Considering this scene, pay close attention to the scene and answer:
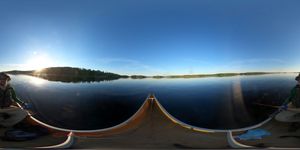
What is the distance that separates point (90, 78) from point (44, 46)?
544 millimetres

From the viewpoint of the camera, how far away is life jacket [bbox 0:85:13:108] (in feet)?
9.22

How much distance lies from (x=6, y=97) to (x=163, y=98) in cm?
142

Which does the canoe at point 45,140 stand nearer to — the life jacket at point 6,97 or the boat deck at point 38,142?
the boat deck at point 38,142

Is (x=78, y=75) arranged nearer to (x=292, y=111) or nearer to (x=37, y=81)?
(x=37, y=81)

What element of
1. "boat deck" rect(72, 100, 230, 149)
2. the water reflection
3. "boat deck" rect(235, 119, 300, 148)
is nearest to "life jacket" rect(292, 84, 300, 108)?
"boat deck" rect(235, 119, 300, 148)

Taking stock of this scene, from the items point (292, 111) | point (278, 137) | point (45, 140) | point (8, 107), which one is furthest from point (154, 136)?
point (8, 107)

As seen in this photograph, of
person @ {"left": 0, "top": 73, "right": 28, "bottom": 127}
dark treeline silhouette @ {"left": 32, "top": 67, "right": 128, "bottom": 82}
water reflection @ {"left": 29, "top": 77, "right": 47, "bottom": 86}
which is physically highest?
dark treeline silhouette @ {"left": 32, "top": 67, "right": 128, "bottom": 82}

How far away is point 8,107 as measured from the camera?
2850 mm

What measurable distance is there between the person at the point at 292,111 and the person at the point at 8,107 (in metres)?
2.27

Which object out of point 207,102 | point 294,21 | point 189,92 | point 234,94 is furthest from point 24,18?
point 294,21

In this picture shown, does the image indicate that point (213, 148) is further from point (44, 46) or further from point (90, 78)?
point (44, 46)

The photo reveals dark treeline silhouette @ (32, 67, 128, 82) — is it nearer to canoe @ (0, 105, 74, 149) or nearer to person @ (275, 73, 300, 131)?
canoe @ (0, 105, 74, 149)

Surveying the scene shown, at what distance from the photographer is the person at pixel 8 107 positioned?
9.20ft

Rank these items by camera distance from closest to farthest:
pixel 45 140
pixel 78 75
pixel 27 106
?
pixel 78 75
pixel 27 106
pixel 45 140
